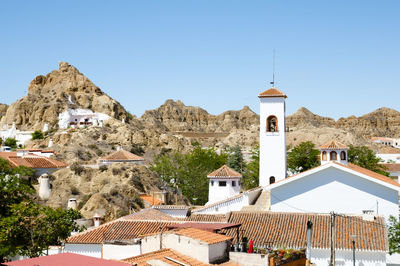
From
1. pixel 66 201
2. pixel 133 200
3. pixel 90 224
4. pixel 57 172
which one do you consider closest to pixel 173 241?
pixel 90 224

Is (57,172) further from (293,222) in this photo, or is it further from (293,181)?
(293,222)

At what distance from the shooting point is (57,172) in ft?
160

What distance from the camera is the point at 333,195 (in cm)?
2703

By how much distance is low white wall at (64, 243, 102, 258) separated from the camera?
21022 millimetres

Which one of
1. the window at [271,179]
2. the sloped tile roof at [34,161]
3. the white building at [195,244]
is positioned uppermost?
the sloped tile roof at [34,161]

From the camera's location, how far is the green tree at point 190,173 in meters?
51.3

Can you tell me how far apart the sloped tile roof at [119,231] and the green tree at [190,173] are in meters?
24.9

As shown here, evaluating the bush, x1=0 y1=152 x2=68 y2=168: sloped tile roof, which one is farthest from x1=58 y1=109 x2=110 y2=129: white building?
the bush

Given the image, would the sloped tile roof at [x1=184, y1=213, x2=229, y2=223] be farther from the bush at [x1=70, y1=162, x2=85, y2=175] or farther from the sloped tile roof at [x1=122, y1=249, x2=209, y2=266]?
the bush at [x1=70, y1=162, x2=85, y2=175]

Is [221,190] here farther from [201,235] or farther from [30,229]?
[201,235]

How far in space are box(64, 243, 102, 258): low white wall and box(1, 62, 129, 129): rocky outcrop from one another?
65.9m

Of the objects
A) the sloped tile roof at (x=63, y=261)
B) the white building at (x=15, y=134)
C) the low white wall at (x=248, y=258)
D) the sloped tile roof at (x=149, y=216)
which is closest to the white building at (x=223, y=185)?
the sloped tile roof at (x=149, y=216)

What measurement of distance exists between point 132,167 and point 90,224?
20.6m

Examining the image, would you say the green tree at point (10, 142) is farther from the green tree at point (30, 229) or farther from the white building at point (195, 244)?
the white building at point (195, 244)
